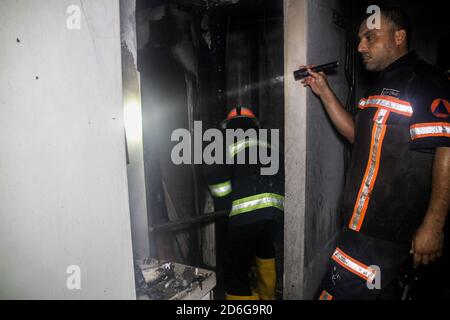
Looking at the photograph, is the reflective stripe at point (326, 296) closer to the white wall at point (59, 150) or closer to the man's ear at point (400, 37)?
the white wall at point (59, 150)

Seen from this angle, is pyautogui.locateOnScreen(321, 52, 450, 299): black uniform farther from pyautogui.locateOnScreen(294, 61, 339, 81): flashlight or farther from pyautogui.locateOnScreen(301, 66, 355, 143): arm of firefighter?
pyautogui.locateOnScreen(294, 61, 339, 81): flashlight

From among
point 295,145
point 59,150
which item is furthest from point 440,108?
point 59,150

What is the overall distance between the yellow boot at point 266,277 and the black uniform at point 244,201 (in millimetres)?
257

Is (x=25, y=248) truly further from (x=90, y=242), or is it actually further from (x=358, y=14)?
(x=358, y=14)

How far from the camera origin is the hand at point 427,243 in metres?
1.69

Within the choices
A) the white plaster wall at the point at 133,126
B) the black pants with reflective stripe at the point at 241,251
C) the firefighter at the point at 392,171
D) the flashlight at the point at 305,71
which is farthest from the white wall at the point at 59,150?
the black pants with reflective stripe at the point at 241,251

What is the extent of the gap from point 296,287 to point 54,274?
1.63m

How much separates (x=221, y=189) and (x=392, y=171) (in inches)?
53.0

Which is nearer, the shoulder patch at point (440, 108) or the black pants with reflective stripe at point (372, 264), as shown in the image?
the shoulder patch at point (440, 108)

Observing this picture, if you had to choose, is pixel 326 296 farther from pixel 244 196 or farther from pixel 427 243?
pixel 244 196

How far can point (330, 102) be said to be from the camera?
217cm

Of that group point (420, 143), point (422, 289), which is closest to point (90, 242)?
point (420, 143)

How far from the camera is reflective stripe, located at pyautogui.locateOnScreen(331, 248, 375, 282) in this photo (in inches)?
73.6

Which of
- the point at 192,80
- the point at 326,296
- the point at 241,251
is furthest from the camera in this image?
the point at 192,80
